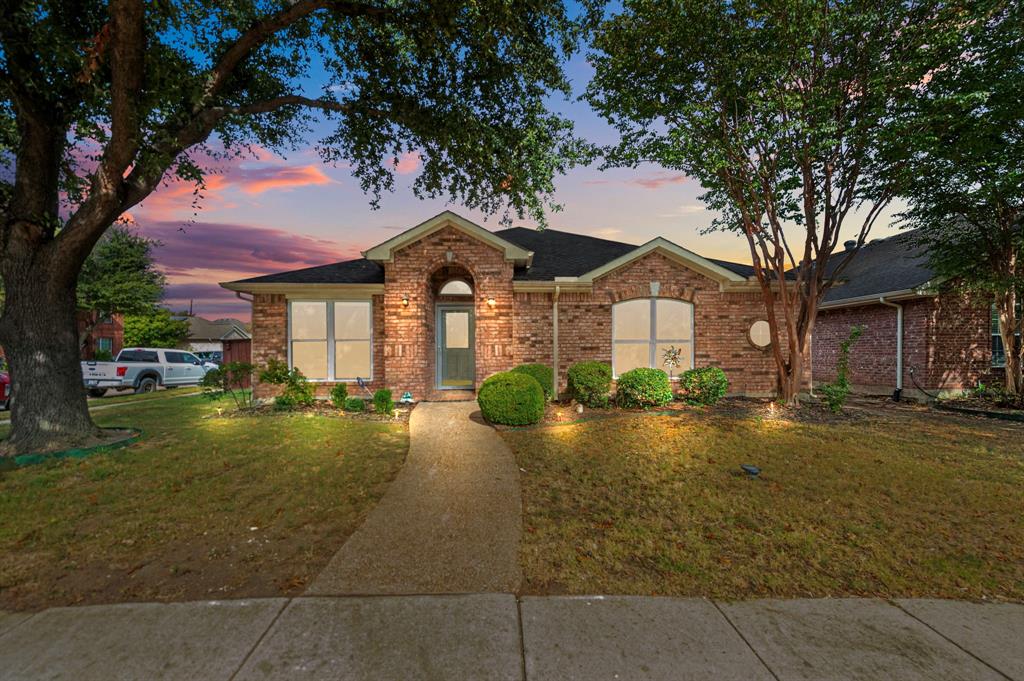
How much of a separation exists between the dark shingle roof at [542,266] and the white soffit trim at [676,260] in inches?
24.4

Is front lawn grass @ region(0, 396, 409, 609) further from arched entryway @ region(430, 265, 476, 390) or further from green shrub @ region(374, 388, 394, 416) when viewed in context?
arched entryway @ region(430, 265, 476, 390)

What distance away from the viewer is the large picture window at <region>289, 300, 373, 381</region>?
11117 mm

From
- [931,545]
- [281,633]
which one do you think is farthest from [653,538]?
[281,633]

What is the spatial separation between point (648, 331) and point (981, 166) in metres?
7.22

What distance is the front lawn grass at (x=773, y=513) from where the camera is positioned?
9.94 ft

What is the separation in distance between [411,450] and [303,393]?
4.74 meters

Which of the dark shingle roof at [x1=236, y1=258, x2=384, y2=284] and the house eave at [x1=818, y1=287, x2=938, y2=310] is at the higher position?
the dark shingle roof at [x1=236, y1=258, x2=384, y2=284]

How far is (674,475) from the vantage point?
17.6ft

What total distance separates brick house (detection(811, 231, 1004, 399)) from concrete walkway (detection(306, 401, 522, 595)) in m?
11.2

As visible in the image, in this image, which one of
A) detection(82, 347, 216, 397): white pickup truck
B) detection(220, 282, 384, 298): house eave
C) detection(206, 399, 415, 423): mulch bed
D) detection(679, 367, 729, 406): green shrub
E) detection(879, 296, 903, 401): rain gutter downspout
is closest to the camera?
detection(206, 399, 415, 423): mulch bed

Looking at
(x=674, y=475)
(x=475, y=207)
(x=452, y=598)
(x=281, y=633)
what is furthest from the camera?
(x=475, y=207)

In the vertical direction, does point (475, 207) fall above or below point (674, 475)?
above

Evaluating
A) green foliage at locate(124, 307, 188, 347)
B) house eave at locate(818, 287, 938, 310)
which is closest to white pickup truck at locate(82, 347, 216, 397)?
green foliage at locate(124, 307, 188, 347)

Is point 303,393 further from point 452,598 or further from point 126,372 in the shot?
point 126,372
